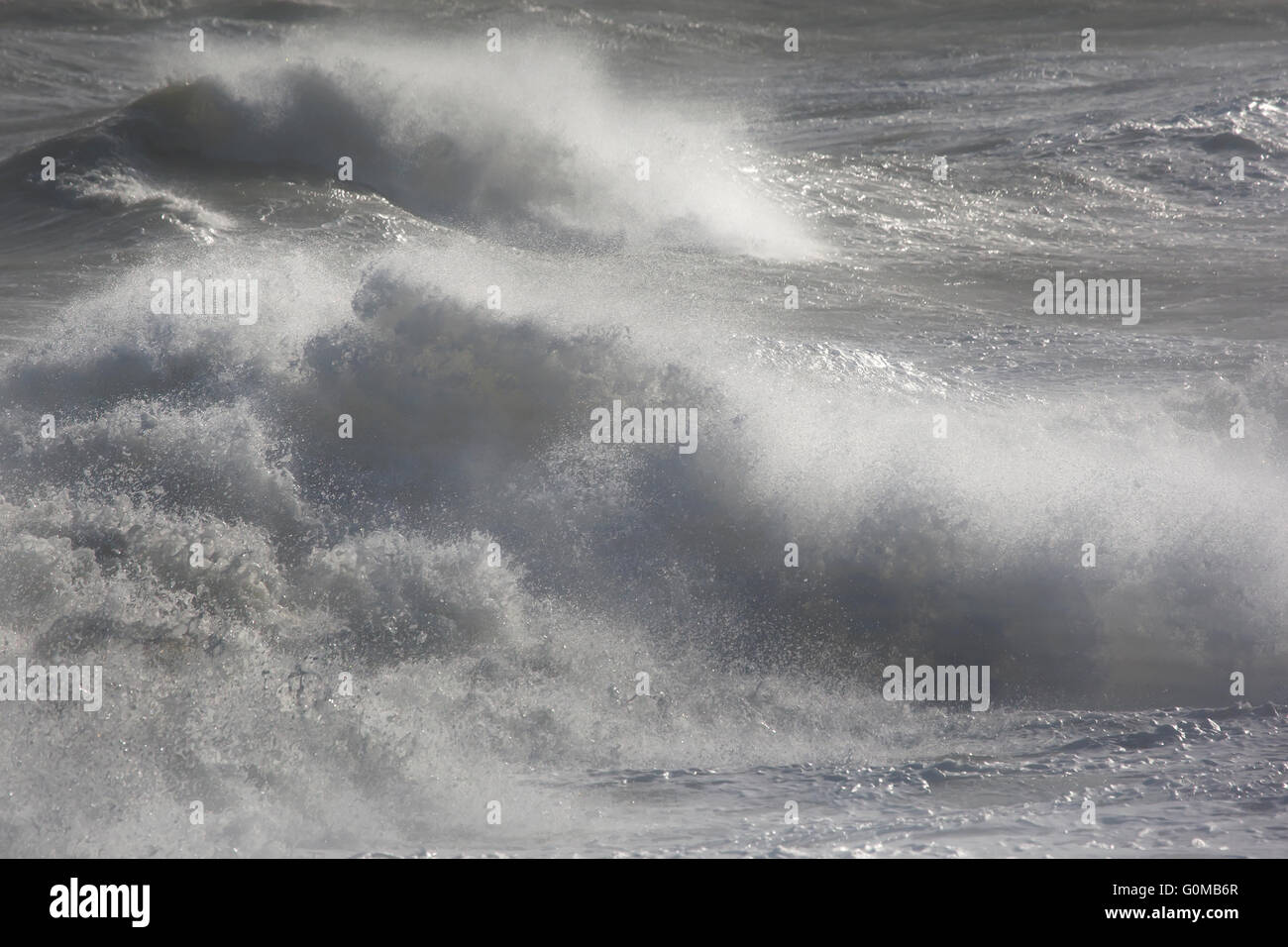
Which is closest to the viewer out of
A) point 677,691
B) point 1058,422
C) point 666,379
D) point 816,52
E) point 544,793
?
point 544,793

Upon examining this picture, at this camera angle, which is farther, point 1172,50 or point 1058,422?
point 1172,50

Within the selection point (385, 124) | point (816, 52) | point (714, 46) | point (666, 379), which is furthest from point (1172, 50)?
point (666, 379)

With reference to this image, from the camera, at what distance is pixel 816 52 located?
2433 centimetres

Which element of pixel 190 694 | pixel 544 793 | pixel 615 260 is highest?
pixel 615 260

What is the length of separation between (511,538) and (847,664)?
1953 mm

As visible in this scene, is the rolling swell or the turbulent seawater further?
the rolling swell

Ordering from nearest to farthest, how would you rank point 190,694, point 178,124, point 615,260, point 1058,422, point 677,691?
point 190,694 → point 677,691 → point 1058,422 → point 615,260 → point 178,124

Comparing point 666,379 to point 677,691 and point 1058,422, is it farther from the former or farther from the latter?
point 1058,422

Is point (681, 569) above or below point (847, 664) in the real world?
above

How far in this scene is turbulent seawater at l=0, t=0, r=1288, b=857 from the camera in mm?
4621

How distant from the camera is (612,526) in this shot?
6609 mm

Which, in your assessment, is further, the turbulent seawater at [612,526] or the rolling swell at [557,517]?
the rolling swell at [557,517]

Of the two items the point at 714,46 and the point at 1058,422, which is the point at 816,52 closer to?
the point at 714,46

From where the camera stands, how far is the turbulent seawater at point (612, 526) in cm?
462
